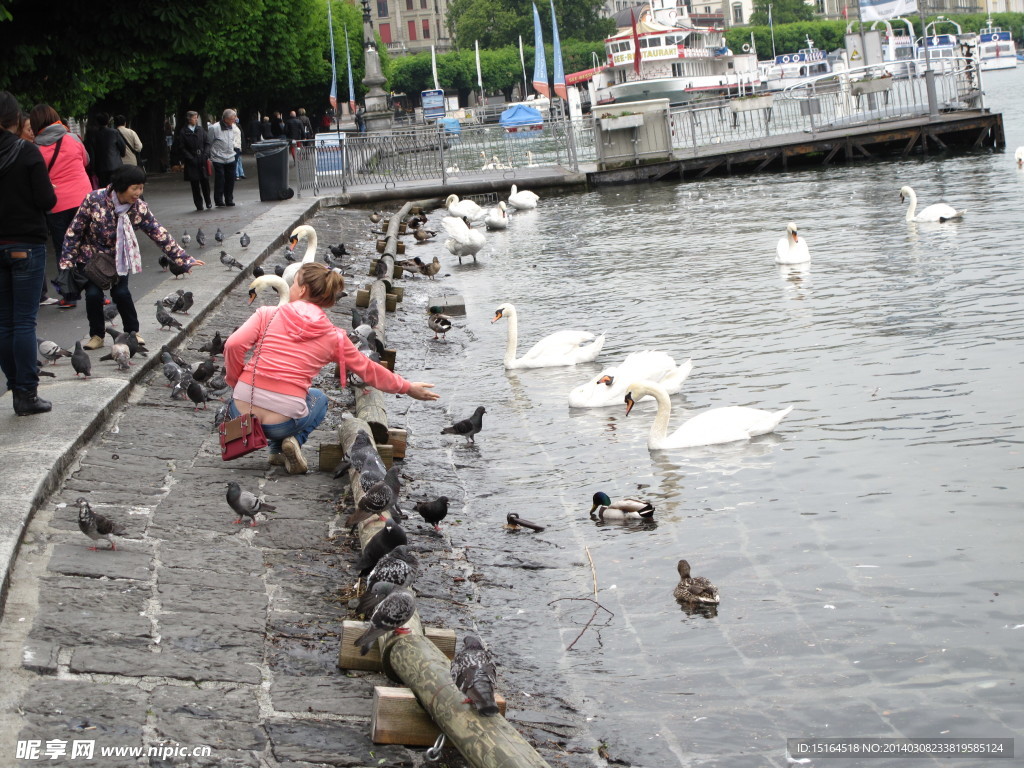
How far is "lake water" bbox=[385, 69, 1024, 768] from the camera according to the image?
18.7 ft

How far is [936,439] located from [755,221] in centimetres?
1546

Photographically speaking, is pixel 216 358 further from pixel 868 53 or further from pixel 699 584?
pixel 868 53

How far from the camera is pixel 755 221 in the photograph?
78.9 ft

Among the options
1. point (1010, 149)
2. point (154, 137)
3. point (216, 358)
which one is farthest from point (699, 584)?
point (154, 137)

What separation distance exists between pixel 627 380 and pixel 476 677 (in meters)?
7.00

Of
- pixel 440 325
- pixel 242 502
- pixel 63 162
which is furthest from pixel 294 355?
pixel 440 325

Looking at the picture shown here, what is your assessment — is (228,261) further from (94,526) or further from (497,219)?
(497,219)

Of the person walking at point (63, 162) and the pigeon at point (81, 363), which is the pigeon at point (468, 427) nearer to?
the pigeon at point (81, 363)

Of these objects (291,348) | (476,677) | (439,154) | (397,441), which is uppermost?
(439,154)

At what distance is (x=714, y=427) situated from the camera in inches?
387

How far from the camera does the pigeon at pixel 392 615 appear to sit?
17.2ft

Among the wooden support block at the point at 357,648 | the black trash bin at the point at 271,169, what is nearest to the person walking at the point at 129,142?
the black trash bin at the point at 271,169

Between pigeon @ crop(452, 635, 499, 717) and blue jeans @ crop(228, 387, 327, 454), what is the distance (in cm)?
362

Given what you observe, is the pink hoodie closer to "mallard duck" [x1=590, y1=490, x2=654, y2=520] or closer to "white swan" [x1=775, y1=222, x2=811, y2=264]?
"mallard duck" [x1=590, y1=490, x2=654, y2=520]
